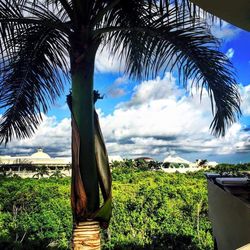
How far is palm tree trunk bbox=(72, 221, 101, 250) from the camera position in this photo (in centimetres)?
364

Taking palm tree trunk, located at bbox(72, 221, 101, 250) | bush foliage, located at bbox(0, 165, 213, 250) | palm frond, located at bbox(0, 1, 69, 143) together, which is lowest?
Result: bush foliage, located at bbox(0, 165, 213, 250)

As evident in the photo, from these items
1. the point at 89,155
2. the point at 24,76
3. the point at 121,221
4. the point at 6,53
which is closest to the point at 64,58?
the point at 24,76

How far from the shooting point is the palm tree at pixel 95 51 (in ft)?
12.1

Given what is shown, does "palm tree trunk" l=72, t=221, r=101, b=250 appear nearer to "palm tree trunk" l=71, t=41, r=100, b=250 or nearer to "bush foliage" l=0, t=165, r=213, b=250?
"palm tree trunk" l=71, t=41, r=100, b=250

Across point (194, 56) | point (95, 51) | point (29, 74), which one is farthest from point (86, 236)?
point (29, 74)

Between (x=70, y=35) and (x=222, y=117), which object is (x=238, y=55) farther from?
(x=70, y=35)

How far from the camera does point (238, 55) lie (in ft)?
15.0

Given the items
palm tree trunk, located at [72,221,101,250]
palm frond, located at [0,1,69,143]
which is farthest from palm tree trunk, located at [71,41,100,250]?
palm frond, located at [0,1,69,143]

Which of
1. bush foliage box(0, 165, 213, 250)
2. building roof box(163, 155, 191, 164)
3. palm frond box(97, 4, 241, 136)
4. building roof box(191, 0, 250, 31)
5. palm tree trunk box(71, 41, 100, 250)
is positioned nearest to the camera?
building roof box(191, 0, 250, 31)

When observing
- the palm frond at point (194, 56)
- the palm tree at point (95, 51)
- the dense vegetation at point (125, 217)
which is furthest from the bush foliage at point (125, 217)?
the palm frond at point (194, 56)

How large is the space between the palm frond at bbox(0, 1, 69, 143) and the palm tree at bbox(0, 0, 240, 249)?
14 millimetres

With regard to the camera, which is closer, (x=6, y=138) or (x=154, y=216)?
(x=6, y=138)

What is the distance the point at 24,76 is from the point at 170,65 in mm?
1831

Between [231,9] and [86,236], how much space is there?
231 centimetres
